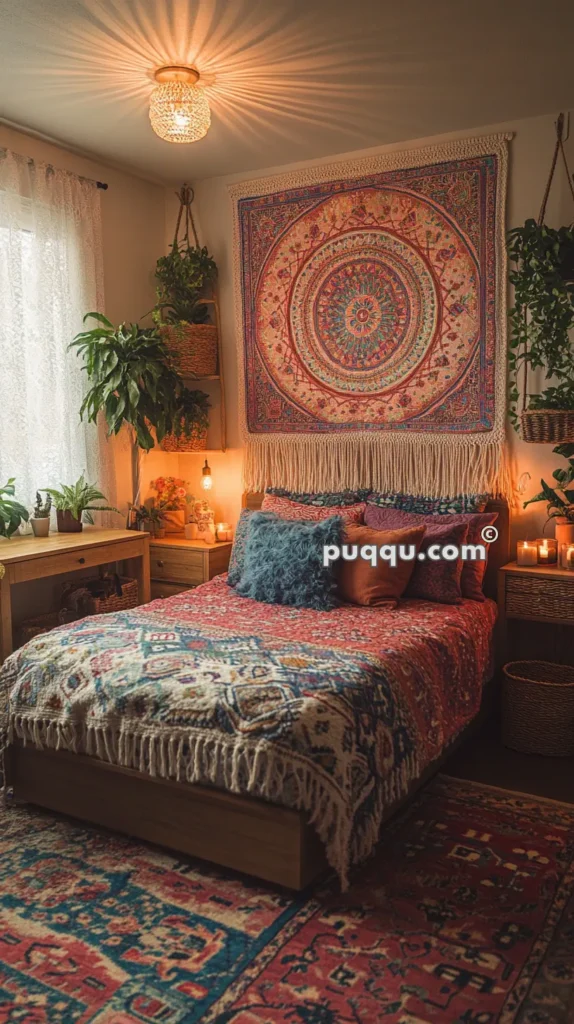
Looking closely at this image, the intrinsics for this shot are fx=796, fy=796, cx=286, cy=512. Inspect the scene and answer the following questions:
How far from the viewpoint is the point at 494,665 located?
3.74 metres

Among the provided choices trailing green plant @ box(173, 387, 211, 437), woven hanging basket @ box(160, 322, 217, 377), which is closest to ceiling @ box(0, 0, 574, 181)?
woven hanging basket @ box(160, 322, 217, 377)

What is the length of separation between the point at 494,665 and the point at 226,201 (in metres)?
2.93

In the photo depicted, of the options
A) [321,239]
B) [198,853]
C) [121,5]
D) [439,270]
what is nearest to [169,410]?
[321,239]

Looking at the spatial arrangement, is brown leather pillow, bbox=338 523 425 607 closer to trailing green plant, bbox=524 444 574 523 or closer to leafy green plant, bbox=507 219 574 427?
trailing green plant, bbox=524 444 574 523

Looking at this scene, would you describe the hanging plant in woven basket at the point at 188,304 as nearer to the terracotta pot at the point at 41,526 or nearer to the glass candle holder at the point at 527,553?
the terracotta pot at the point at 41,526

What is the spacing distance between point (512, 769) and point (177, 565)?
2.06 meters

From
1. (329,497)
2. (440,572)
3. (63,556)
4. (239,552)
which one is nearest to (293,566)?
(239,552)

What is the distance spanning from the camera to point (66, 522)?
4.06 m

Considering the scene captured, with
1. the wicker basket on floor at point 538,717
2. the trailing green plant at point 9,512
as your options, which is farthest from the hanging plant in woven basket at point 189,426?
the wicker basket on floor at point 538,717

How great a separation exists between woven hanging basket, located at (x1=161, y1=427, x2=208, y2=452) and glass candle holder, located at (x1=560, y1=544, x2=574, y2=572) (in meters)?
2.12

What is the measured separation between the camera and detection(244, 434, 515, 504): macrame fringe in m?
3.91

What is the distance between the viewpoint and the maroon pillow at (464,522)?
364cm

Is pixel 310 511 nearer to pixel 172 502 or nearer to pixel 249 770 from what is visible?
pixel 172 502

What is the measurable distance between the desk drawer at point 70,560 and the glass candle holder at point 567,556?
2069 millimetres
